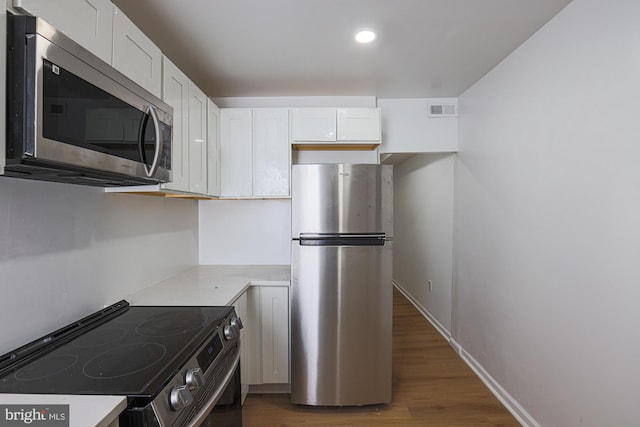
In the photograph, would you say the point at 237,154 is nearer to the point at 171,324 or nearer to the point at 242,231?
the point at 242,231

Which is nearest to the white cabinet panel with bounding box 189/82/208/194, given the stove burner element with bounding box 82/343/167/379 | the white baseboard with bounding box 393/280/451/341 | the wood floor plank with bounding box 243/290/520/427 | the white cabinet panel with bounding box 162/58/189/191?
the white cabinet panel with bounding box 162/58/189/191

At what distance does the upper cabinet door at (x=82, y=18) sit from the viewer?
929 millimetres

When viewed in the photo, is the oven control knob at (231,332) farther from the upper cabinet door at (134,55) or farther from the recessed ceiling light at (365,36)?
the recessed ceiling light at (365,36)

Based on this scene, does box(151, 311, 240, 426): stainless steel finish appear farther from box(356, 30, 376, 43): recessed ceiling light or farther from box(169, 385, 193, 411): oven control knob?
box(356, 30, 376, 43): recessed ceiling light

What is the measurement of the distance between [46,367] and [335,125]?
2.27 meters

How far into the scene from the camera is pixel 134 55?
1.39 m

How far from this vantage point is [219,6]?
1635 millimetres

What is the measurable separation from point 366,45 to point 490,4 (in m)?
0.70

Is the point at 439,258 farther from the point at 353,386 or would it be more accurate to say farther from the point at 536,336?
the point at 353,386

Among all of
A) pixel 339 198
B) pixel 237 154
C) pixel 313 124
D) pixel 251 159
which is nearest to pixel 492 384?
pixel 339 198

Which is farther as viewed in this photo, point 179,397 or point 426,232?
point 426,232

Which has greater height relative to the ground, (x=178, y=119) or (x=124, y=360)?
(x=178, y=119)

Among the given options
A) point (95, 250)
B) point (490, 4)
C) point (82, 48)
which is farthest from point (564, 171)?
point (95, 250)

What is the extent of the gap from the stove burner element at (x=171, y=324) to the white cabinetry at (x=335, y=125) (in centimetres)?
162
